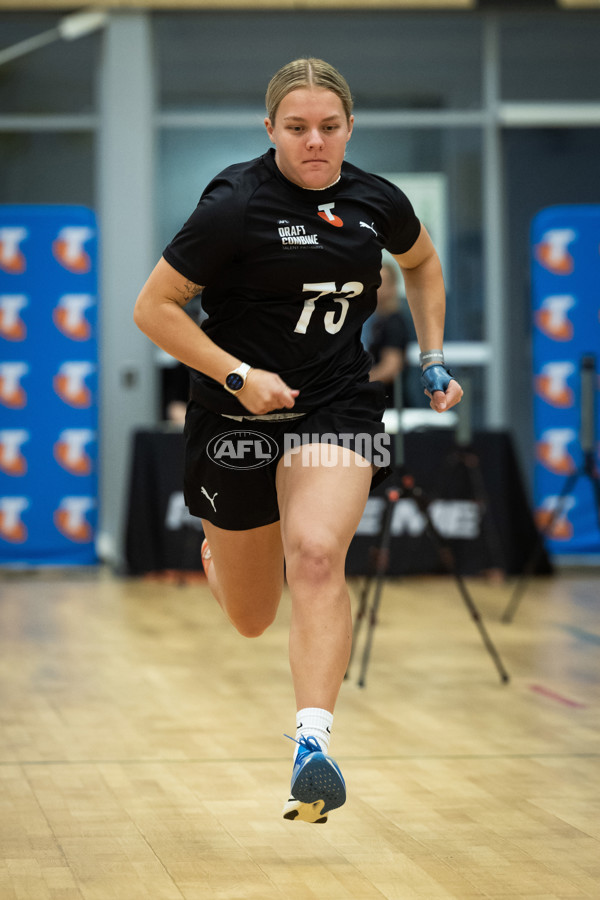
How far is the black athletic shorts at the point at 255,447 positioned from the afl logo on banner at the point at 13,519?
6.39 meters

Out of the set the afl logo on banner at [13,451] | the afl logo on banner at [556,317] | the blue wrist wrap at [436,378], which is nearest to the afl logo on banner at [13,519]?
the afl logo on banner at [13,451]

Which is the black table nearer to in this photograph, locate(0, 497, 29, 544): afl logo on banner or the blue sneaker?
locate(0, 497, 29, 544): afl logo on banner

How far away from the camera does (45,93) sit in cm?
989

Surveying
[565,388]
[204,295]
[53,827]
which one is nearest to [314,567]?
[204,295]

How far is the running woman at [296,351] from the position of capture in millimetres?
2838

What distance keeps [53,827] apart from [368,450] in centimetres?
126

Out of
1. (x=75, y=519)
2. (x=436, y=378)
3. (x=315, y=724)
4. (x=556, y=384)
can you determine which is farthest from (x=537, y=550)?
(x=315, y=724)

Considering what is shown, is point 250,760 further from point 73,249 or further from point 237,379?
point 73,249

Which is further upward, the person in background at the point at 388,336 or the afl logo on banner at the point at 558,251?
the afl logo on banner at the point at 558,251

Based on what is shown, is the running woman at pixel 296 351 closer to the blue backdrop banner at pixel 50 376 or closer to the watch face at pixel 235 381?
the watch face at pixel 235 381

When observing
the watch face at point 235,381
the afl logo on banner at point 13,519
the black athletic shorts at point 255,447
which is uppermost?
the watch face at point 235,381

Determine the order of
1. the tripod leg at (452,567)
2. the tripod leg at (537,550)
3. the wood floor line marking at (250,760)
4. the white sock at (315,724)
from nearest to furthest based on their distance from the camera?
1. the white sock at (315,724)
2. the wood floor line marking at (250,760)
3. the tripod leg at (452,567)
4. the tripod leg at (537,550)

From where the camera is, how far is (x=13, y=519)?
31.0ft

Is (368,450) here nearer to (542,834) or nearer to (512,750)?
Result: (542,834)
